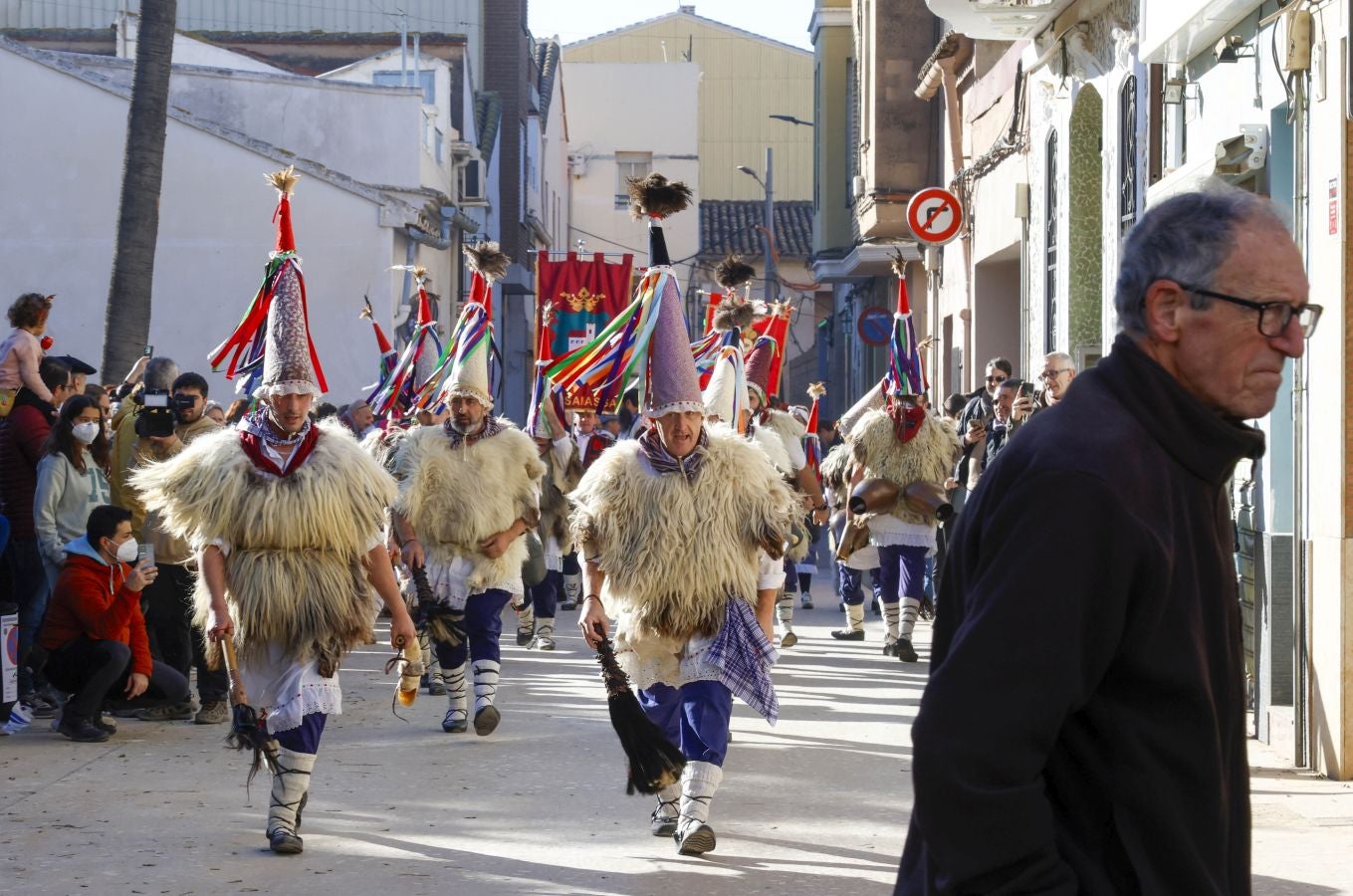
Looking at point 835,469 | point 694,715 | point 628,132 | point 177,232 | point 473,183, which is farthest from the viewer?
point 628,132

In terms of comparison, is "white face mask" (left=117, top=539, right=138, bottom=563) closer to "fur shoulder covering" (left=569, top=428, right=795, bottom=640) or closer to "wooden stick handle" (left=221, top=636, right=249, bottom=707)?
"wooden stick handle" (left=221, top=636, right=249, bottom=707)

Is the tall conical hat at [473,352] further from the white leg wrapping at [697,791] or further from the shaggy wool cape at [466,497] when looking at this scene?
the white leg wrapping at [697,791]

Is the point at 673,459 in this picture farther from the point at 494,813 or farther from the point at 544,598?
the point at 544,598

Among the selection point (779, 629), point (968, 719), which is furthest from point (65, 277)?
point (968, 719)

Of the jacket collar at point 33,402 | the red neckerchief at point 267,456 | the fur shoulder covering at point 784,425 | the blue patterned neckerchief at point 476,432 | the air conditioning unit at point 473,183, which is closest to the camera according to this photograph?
the red neckerchief at point 267,456

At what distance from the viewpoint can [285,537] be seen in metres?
7.97

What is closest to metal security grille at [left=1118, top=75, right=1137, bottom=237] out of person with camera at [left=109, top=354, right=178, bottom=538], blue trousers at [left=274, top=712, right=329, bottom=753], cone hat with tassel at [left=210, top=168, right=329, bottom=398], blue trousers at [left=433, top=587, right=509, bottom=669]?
blue trousers at [left=433, top=587, right=509, bottom=669]

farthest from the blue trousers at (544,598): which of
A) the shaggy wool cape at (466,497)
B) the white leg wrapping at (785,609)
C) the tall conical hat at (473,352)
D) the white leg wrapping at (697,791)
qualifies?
the white leg wrapping at (697,791)

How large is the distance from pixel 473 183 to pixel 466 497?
2746 cm

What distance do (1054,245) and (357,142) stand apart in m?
15.7

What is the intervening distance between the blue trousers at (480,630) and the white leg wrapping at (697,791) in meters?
3.31

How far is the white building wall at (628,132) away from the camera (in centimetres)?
6181

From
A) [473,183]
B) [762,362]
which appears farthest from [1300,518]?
[473,183]

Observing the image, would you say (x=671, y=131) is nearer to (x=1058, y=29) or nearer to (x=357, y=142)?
Result: (x=357, y=142)
